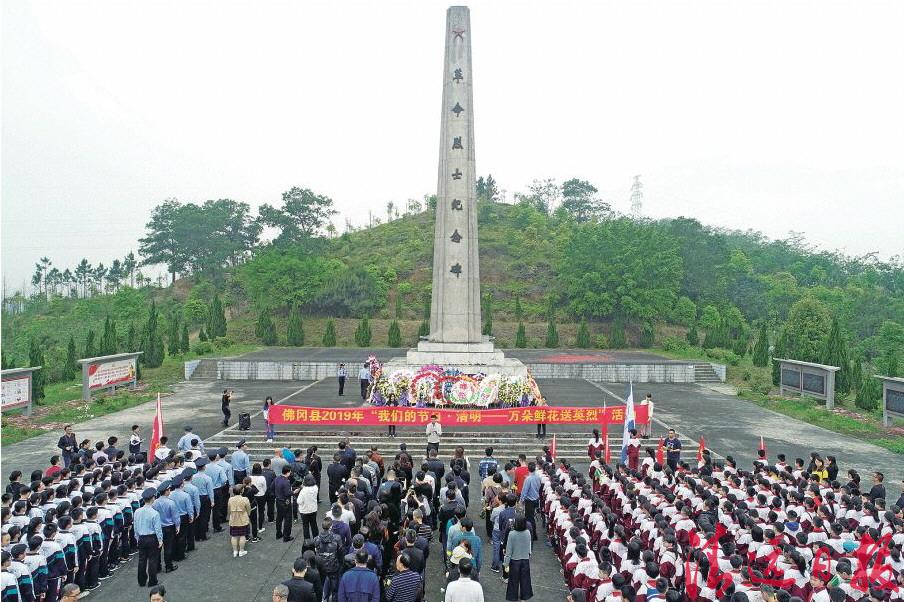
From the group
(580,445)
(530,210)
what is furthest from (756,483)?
(530,210)

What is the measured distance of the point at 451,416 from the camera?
1357cm

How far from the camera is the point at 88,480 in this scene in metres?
8.12

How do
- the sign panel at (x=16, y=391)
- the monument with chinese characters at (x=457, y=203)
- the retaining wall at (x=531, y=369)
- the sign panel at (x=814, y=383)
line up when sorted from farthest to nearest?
the retaining wall at (x=531, y=369) → the sign panel at (x=814, y=383) → the monument with chinese characters at (x=457, y=203) → the sign panel at (x=16, y=391)

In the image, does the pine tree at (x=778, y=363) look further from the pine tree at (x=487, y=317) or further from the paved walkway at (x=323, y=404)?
the pine tree at (x=487, y=317)

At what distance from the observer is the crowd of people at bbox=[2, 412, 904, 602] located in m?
5.45

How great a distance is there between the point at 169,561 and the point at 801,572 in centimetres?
735

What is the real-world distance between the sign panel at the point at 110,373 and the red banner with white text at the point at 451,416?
1031 centimetres

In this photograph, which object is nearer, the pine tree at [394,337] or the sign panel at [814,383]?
the sign panel at [814,383]

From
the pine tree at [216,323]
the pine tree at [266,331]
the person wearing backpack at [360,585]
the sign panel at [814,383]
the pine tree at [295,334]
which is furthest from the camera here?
the pine tree at [266,331]

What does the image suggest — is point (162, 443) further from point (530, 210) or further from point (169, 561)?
point (530, 210)

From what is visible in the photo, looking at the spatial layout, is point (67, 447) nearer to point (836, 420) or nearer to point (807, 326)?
point (836, 420)

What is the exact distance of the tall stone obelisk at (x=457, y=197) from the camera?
18844 millimetres

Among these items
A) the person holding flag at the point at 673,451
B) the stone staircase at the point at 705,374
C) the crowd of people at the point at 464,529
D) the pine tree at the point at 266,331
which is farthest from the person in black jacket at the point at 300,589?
the pine tree at the point at 266,331

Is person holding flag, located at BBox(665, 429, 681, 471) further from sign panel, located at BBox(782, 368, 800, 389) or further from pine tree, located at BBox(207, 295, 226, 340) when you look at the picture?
pine tree, located at BBox(207, 295, 226, 340)
